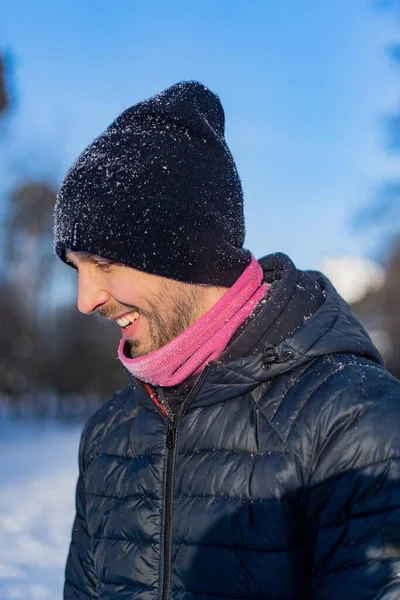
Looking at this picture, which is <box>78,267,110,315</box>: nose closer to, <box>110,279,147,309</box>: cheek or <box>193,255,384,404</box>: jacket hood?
<box>110,279,147,309</box>: cheek

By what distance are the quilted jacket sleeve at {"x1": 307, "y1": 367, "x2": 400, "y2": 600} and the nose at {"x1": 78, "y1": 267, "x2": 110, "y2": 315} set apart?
75 centimetres

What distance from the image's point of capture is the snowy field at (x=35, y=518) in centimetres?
521

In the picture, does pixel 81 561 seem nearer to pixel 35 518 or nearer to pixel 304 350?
pixel 304 350

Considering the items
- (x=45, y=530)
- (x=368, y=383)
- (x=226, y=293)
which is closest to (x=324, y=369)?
(x=368, y=383)

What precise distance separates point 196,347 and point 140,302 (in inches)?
8.4

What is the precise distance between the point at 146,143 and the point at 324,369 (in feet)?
2.94

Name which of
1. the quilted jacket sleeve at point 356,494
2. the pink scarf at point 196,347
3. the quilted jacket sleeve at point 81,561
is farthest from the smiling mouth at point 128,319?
the quilted jacket sleeve at point 356,494

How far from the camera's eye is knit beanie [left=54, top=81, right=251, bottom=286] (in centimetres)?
216

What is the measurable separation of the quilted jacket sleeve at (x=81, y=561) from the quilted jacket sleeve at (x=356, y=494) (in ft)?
3.13

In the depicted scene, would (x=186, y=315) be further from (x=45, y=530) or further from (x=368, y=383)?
(x=45, y=530)

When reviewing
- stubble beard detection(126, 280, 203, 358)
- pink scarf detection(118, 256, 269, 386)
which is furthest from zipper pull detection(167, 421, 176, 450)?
stubble beard detection(126, 280, 203, 358)

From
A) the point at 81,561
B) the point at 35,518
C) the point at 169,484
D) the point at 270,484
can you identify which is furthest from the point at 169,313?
the point at 35,518

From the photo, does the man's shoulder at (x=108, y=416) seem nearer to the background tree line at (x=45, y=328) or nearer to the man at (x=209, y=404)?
the man at (x=209, y=404)

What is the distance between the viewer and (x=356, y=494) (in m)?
1.62
